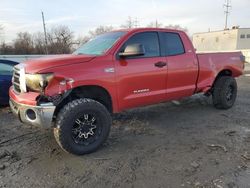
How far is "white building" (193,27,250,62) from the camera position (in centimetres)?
5978

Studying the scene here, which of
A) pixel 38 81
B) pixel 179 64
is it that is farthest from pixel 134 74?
pixel 38 81

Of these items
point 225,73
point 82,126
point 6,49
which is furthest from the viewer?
point 6,49

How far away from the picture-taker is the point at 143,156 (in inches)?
162

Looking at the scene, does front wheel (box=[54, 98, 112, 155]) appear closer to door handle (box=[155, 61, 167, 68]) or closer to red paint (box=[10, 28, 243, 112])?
red paint (box=[10, 28, 243, 112])

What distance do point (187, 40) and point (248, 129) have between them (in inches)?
85.0

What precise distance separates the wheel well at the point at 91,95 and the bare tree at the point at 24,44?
39.5 m

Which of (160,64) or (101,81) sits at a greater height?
(160,64)

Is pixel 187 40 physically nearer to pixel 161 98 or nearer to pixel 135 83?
pixel 161 98

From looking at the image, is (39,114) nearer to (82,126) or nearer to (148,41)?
(82,126)

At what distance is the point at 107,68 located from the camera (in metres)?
4.41

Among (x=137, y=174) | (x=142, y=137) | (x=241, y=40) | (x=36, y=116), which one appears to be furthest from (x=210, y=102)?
(x=241, y=40)

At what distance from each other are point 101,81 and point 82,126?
757 millimetres

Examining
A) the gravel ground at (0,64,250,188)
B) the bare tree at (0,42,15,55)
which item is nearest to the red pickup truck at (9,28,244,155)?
the gravel ground at (0,64,250,188)

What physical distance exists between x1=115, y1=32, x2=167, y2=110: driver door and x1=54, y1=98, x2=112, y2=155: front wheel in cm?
57
